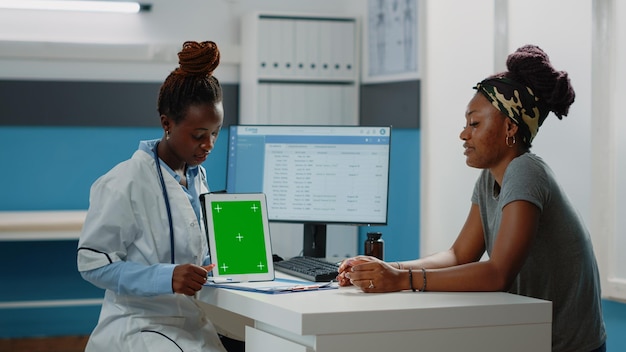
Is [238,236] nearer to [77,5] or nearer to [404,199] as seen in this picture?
[404,199]

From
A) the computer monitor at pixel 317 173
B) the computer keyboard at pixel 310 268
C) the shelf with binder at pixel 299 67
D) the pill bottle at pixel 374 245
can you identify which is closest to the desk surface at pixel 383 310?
the computer keyboard at pixel 310 268

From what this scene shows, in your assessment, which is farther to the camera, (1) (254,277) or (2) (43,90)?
(2) (43,90)

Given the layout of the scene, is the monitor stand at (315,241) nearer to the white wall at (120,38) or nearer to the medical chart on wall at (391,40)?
the medical chart on wall at (391,40)

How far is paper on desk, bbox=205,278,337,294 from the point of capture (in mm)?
1944

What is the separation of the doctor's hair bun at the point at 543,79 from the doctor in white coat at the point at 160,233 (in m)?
0.73

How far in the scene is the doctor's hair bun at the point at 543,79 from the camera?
6.66 ft

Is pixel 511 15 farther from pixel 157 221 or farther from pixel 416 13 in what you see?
pixel 157 221

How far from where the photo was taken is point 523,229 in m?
1.90

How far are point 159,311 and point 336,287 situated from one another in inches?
16.3

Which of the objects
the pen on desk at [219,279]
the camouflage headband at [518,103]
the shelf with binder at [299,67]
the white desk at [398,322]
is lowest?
the white desk at [398,322]

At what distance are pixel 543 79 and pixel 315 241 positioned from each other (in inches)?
37.0

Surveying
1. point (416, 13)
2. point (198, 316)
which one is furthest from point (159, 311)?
point (416, 13)

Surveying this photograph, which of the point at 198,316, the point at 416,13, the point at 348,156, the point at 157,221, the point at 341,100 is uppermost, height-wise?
the point at 416,13

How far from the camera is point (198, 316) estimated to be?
2.13 meters
